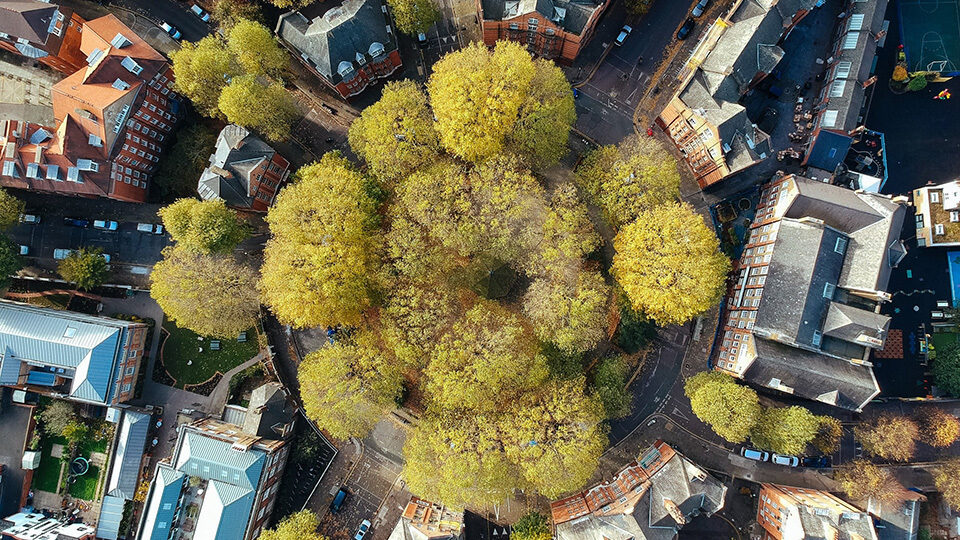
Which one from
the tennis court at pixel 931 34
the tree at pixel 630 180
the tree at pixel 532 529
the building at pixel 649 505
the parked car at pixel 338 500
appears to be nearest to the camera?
the building at pixel 649 505

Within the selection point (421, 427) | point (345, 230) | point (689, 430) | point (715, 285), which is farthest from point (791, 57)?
point (421, 427)

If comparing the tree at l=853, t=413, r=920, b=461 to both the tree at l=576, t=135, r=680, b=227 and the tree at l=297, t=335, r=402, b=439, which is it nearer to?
the tree at l=576, t=135, r=680, b=227

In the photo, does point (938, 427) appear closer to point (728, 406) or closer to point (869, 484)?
point (869, 484)

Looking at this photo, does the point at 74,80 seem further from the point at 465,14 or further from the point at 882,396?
the point at 882,396

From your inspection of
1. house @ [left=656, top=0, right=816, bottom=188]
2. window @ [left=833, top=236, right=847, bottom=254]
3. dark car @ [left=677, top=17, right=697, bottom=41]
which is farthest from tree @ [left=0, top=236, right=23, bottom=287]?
window @ [left=833, top=236, right=847, bottom=254]

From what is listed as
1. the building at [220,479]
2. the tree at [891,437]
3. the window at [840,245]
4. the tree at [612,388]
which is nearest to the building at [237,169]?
the building at [220,479]

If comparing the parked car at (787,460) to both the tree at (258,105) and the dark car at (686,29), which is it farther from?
the tree at (258,105)
